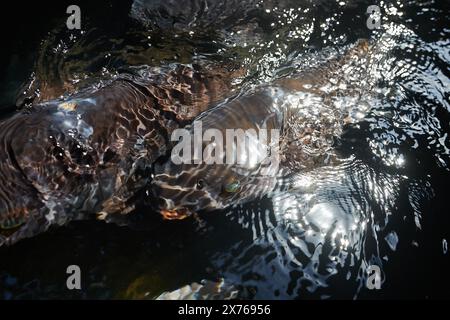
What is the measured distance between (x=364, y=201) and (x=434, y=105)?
160cm

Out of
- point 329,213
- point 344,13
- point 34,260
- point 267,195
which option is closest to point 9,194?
point 34,260

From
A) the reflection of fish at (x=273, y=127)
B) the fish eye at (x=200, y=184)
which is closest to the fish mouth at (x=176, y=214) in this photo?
the reflection of fish at (x=273, y=127)

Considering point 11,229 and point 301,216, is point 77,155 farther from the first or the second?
point 301,216

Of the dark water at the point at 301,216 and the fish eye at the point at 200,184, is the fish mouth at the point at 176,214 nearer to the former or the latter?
the dark water at the point at 301,216

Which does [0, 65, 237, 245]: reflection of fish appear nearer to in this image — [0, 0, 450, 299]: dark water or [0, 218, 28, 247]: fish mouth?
[0, 218, 28, 247]: fish mouth

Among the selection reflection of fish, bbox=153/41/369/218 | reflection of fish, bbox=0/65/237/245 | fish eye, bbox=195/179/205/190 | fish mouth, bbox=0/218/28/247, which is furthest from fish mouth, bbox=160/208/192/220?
fish mouth, bbox=0/218/28/247

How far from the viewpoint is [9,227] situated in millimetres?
3312

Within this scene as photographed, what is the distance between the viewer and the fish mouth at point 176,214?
3451mm

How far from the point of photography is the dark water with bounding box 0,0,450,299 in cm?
315

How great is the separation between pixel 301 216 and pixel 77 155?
6.53ft

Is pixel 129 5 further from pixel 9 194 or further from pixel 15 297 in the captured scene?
pixel 15 297

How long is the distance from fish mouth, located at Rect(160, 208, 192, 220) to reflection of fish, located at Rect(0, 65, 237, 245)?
0.35 metres

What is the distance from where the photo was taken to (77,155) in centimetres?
352

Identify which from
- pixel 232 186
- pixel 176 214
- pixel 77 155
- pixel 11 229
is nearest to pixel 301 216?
pixel 232 186
